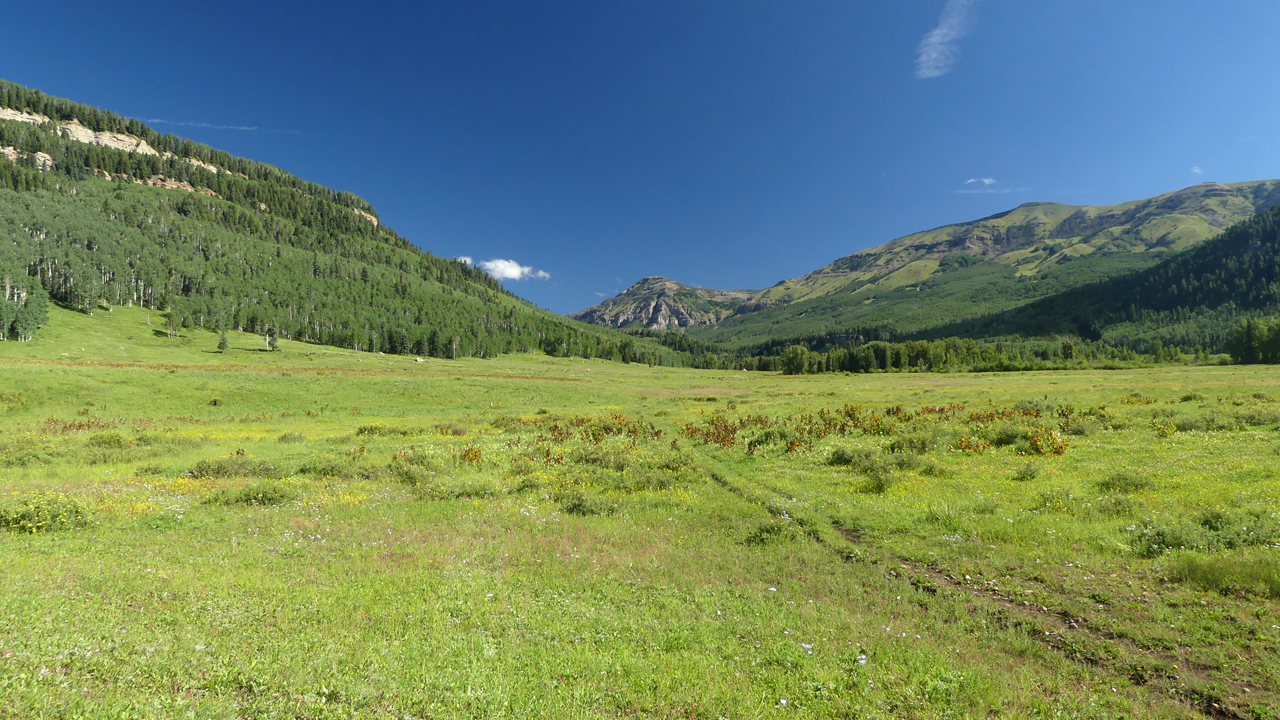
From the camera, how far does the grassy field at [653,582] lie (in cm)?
658

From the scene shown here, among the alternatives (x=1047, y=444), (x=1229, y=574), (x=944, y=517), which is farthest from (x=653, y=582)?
(x=1047, y=444)

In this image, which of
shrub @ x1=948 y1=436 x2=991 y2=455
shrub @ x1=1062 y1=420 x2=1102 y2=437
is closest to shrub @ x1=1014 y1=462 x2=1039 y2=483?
shrub @ x1=948 y1=436 x2=991 y2=455

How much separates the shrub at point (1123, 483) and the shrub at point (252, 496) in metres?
31.6

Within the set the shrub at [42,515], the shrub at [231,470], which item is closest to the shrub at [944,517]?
the shrub at [42,515]

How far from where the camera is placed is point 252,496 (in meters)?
17.7

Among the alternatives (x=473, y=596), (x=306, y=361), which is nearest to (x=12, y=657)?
(x=473, y=596)

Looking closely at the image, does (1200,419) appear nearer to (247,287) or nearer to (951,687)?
(951,687)

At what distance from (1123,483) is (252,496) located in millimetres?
33342

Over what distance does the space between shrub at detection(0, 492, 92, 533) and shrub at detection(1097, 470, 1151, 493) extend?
113 feet

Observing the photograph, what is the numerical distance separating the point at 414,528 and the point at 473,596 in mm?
6279

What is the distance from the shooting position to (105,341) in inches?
4028

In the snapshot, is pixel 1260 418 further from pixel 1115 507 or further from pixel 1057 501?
pixel 1057 501

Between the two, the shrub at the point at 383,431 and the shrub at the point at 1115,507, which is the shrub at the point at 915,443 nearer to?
the shrub at the point at 1115,507

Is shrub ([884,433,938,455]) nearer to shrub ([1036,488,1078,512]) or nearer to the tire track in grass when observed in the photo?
shrub ([1036,488,1078,512])
